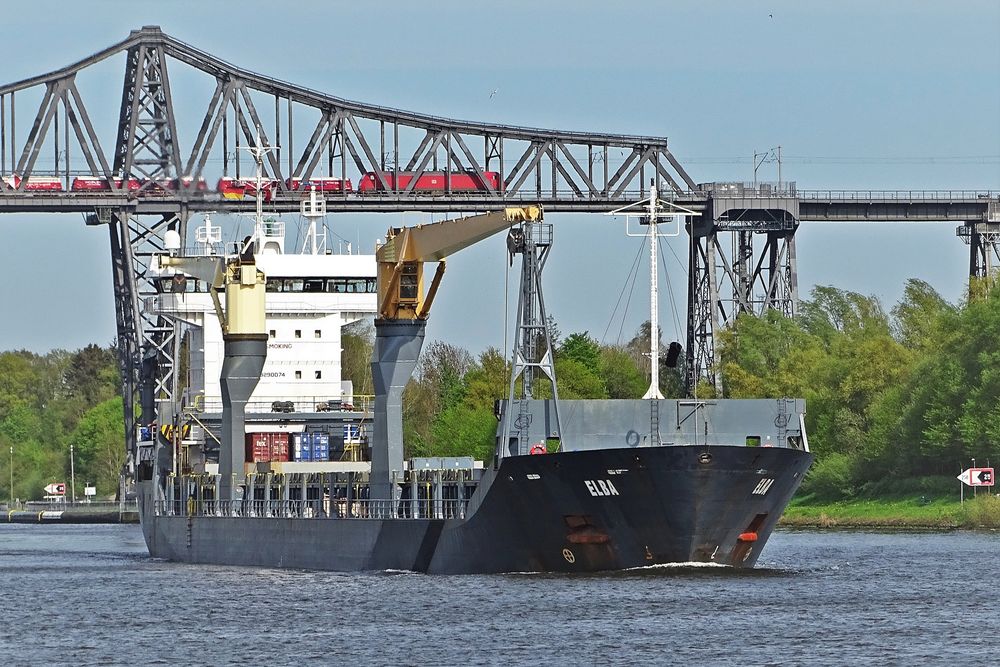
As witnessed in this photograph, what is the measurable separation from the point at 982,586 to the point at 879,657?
48.3 feet

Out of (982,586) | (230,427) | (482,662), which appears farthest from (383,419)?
(482,662)

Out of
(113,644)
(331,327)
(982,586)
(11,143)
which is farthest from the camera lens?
(11,143)

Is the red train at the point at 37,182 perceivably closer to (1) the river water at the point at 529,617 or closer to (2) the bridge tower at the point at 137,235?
(2) the bridge tower at the point at 137,235

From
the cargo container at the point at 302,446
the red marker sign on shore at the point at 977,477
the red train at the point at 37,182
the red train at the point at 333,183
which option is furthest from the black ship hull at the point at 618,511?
the red train at the point at 37,182

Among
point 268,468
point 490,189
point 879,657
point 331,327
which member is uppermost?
point 490,189

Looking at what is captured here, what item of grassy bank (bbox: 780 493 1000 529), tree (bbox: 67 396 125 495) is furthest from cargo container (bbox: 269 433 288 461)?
tree (bbox: 67 396 125 495)

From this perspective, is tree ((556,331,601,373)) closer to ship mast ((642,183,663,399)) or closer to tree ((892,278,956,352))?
tree ((892,278,956,352))

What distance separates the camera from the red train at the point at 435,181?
476ft

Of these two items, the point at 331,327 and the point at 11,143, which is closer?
the point at 331,327

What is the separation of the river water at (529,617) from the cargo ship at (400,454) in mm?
1299

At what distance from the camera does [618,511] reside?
54.1 metres

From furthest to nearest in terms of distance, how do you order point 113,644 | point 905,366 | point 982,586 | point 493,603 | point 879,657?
1. point 905,366
2. point 982,586
3. point 493,603
4. point 113,644
5. point 879,657

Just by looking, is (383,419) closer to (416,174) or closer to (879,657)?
(879,657)

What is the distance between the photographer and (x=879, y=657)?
41.3 meters
